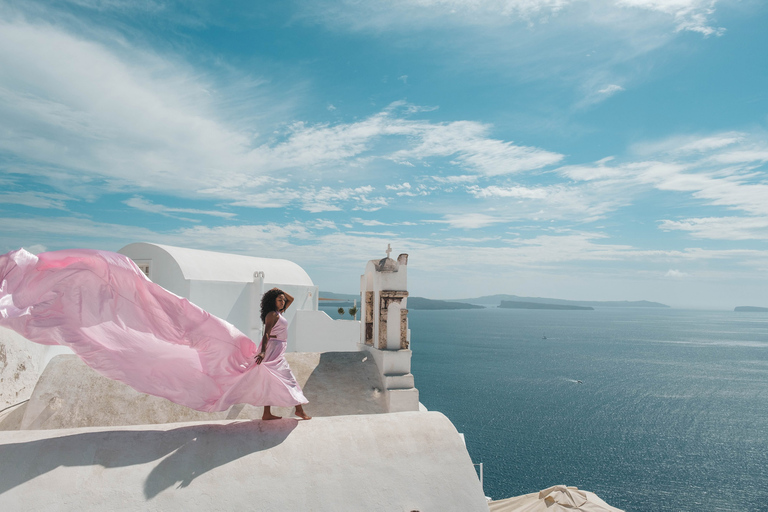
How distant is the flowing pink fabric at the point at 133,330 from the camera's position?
499 cm

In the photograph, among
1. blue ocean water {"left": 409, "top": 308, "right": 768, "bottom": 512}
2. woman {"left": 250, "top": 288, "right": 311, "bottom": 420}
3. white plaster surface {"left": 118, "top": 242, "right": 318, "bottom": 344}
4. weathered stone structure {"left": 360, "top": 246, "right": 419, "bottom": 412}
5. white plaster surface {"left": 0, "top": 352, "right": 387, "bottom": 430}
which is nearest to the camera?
woman {"left": 250, "top": 288, "right": 311, "bottom": 420}

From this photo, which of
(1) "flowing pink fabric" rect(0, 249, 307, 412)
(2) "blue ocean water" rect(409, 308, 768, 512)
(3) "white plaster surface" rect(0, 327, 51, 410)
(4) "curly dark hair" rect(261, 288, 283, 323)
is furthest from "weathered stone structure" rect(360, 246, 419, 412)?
(2) "blue ocean water" rect(409, 308, 768, 512)

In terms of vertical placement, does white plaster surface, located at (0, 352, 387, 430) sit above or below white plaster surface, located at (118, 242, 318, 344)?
below

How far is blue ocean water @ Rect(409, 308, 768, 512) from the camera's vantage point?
2962cm

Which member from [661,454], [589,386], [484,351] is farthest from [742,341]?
[661,454]

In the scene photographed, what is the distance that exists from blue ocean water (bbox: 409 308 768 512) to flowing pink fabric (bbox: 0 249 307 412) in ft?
90.3

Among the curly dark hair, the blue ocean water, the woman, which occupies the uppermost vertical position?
the curly dark hair

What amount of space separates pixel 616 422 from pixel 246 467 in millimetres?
46731

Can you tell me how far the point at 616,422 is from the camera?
4316 cm

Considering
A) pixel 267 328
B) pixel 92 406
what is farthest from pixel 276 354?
pixel 92 406

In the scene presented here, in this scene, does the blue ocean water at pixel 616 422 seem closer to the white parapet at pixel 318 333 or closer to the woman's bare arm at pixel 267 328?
the white parapet at pixel 318 333

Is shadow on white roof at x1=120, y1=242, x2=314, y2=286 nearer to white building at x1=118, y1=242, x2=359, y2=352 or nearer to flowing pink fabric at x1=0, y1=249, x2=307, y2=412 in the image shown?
white building at x1=118, y1=242, x2=359, y2=352

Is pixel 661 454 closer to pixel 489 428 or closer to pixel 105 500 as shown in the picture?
pixel 489 428

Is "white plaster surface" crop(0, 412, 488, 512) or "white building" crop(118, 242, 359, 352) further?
"white building" crop(118, 242, 359, 352)
